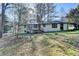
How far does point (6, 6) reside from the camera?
190 cm

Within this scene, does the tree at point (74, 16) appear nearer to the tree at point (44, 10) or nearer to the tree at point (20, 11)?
the tree at point (44, 10)

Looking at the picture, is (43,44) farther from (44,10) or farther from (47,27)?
(44,10)

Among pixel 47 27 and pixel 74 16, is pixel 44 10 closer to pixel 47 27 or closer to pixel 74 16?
pixel 47 27

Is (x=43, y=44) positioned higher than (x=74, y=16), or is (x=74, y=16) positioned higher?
(x=74, y=16)

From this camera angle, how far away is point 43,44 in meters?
1.88

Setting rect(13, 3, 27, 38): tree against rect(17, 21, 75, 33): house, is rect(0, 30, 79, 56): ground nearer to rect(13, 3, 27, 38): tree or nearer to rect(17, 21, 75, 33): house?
rect(17, 21, 75, 33): house

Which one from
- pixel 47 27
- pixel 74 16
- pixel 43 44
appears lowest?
pixel 43 44

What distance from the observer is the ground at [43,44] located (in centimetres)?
186

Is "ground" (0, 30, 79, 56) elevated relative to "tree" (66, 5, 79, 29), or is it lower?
lower

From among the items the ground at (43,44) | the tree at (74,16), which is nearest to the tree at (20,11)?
the ground at (43,44)

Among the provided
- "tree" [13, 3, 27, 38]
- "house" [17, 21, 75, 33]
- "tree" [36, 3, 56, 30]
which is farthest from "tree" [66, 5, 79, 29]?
"tree" [13, 3, 27, 38]

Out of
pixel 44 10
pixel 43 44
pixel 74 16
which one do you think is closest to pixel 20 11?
pixel 44 10

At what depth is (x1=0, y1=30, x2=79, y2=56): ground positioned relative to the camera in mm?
1860

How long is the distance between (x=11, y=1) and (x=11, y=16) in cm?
16
